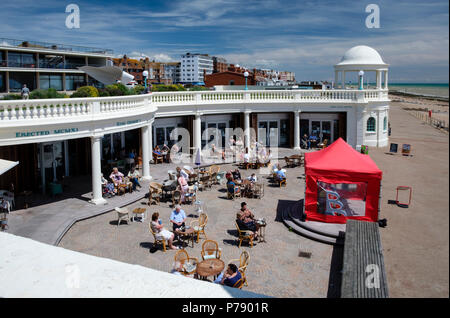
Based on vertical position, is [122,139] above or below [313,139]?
above

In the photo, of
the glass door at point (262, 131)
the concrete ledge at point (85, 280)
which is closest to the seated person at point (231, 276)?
the concrete ledge at point (85, 280)

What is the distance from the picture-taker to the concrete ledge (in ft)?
13.9

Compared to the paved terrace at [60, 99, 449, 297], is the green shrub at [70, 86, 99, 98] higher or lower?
higher

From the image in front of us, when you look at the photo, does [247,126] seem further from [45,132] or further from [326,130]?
[45,132]

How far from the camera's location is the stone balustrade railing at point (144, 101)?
42.4 ft

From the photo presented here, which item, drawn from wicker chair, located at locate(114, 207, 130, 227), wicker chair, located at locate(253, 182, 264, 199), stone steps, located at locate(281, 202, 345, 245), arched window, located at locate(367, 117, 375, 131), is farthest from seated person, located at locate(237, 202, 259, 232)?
arched window, located at locate(367, 117, 375, 131)

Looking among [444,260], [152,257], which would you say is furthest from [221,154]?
[444,260]

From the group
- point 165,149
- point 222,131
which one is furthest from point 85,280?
point 222,131

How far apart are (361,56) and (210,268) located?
89.3ft

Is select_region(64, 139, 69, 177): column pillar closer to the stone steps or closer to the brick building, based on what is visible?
the stone steps

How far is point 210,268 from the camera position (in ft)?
30.4

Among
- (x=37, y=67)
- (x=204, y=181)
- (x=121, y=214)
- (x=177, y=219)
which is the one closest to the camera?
(x=177, y=219)

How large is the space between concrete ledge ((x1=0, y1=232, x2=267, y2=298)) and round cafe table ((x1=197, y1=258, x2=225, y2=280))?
14.3ft

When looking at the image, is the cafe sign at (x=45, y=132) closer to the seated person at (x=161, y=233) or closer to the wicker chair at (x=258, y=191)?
the seated person at (x=161, y=233)
